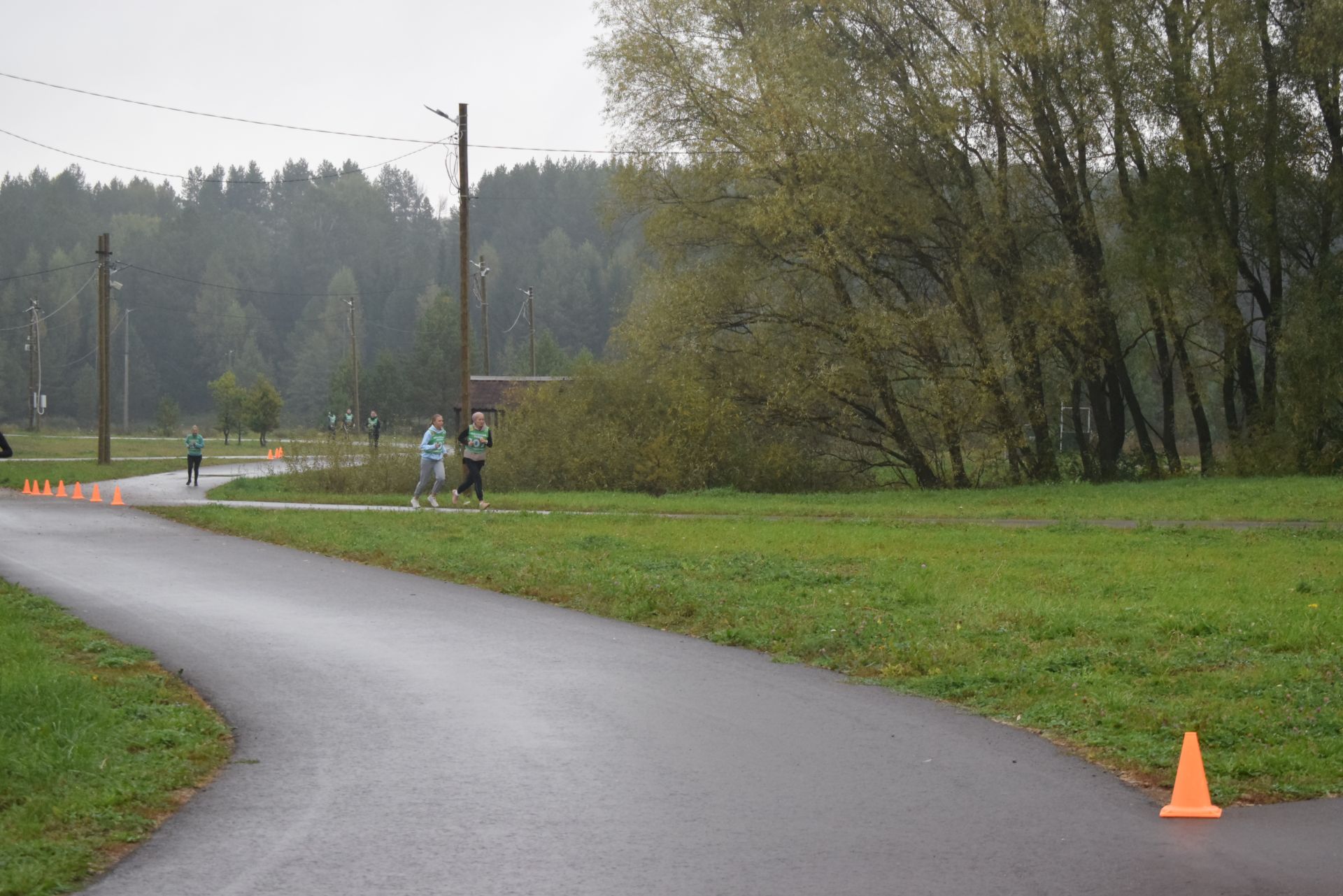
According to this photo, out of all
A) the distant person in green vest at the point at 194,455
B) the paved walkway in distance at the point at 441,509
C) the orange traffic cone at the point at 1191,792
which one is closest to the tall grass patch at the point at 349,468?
the paved walkway in distance at the point at 441,509

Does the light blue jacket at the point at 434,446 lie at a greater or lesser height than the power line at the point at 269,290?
lesser

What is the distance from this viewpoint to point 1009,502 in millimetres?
28719

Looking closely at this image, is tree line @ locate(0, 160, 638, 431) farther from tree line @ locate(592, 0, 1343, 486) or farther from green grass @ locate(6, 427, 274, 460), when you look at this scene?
tree line @ locate(592, 0, 1343, 486)

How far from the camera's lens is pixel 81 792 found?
6711 millimetres

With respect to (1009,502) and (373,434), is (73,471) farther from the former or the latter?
(1009,502)

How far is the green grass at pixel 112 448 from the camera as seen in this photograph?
213ft

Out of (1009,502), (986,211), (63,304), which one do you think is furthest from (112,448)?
(63,304)

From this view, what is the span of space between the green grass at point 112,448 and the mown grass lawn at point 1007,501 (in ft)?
→ 108

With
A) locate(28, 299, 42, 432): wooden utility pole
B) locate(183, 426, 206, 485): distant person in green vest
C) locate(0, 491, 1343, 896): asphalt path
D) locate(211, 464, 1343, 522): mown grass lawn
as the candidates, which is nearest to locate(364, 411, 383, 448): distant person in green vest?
locate(211, 464, 1343, 522): mown grass lawn

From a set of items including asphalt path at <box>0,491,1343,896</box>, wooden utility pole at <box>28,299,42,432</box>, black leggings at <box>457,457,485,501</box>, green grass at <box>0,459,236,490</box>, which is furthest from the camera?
wooden utility pole at <box>28,299,42,432</box>

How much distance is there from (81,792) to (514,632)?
5.69 metres

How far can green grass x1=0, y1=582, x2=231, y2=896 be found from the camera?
19.5ft

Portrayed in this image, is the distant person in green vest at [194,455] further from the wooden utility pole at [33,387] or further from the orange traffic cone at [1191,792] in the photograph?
the wooden utility pole at [33,387]

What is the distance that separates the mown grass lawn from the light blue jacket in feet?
5.76
